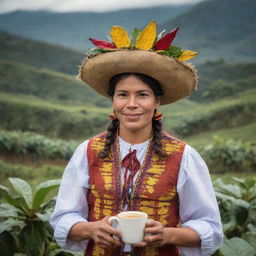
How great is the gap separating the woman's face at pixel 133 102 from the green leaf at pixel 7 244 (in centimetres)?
133

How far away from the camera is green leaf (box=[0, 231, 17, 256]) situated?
239 centimetres

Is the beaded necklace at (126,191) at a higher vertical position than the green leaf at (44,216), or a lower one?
higher

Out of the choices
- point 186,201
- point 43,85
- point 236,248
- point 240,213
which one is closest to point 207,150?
point 240,213

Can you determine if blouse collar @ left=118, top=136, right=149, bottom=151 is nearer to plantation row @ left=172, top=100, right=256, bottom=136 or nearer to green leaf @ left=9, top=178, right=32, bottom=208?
green leaf @ left=9, top=178, right=32, bottom=208

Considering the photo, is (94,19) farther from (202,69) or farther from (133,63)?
(133,63)

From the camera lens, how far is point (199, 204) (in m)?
1.55

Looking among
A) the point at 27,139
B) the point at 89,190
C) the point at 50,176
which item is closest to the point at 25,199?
the point at 89,190

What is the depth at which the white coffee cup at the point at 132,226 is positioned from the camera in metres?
1.31

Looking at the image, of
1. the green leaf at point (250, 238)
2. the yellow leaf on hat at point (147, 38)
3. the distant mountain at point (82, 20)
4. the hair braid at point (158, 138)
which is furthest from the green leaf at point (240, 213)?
the distant mountain at point (82, 20)

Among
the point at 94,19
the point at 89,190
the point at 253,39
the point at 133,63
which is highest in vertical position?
the point at 94,19

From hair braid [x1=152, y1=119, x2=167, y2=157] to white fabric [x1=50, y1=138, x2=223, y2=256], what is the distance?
0.06 meters

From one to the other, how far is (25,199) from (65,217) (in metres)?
1.00

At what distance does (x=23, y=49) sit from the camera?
40.5 ft

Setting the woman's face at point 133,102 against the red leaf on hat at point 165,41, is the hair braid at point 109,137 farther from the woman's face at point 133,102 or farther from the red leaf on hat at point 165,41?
the red leaf on hat at point 165,41
